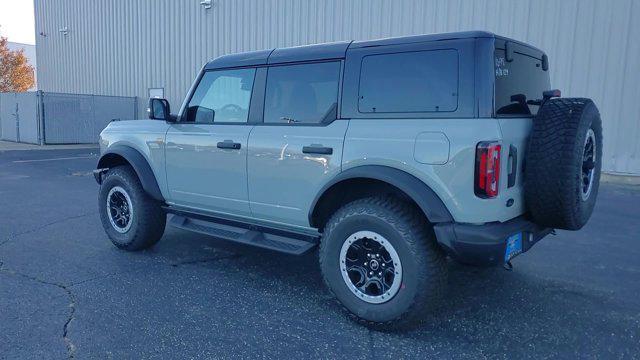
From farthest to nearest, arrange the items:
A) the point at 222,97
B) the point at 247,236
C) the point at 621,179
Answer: the point at 621,179 < the point at 222,97 < the point at 247,236

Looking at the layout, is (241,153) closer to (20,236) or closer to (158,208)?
(158,208)

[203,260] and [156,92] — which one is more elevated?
[156,92]

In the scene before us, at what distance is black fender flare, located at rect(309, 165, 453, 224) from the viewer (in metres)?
3.06

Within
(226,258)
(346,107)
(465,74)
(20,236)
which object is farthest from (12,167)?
(465,74)

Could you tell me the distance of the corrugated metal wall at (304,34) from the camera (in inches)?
399

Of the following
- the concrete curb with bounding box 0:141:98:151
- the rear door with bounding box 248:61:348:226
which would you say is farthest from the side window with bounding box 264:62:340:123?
the concrete curb with bounding box 0:141:98:151

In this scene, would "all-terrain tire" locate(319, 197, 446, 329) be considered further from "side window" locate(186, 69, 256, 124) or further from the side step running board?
"side window" locate(186, 69, 256, 124)

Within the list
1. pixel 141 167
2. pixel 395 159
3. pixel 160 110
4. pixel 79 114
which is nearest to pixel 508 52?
pixel 395 159

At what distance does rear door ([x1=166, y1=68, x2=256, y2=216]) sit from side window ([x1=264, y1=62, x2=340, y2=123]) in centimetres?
26

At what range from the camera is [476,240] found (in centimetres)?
296

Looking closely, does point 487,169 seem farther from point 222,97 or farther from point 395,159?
point 222,97

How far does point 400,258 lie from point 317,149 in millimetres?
1019

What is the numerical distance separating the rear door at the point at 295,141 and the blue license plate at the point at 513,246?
1249 millimetres

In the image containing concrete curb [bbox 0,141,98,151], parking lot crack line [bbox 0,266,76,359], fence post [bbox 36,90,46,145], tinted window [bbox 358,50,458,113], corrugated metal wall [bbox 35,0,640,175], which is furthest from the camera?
fence post [bbox 36,90,46,145]
